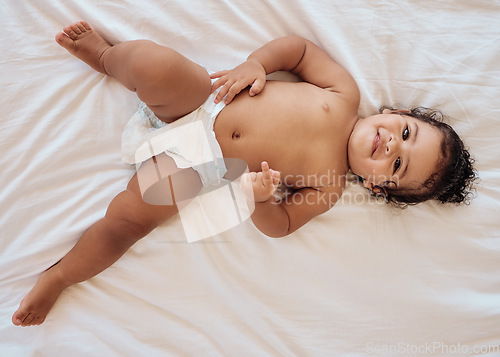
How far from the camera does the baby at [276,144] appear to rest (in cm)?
98

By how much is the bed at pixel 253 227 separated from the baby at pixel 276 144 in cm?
5

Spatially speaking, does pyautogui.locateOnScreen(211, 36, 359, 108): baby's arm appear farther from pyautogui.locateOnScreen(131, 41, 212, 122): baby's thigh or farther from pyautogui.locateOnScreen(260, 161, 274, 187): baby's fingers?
pyautogui.locateOnScreen(260, 161, 274, 187): baby's fingers

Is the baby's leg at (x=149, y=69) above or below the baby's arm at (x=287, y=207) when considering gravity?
above

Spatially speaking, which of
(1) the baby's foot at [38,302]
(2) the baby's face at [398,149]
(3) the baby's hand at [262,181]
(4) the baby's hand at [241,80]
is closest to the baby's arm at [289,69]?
(4) the baby's hand at [241,80]

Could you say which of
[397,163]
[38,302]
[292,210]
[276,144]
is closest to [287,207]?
[292,210]

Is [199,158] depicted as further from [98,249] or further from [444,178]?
[444,178]

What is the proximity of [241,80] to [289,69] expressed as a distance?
16 centimetres

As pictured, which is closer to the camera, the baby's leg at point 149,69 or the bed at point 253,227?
the baby's leg at point 149,69

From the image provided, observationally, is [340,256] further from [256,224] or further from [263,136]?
[263,136]

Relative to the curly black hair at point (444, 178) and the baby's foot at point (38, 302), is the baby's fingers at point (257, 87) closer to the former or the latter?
the curly black hair at point (444, 178)

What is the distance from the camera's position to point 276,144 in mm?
1010

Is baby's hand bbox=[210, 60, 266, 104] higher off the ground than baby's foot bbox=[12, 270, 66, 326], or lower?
higher

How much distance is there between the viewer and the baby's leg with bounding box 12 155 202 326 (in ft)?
3.23

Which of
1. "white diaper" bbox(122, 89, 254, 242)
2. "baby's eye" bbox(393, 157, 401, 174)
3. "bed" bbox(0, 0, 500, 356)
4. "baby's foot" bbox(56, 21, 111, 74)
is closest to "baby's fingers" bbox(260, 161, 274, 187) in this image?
"white diaper" bbox(122, 89, 254, 242)
